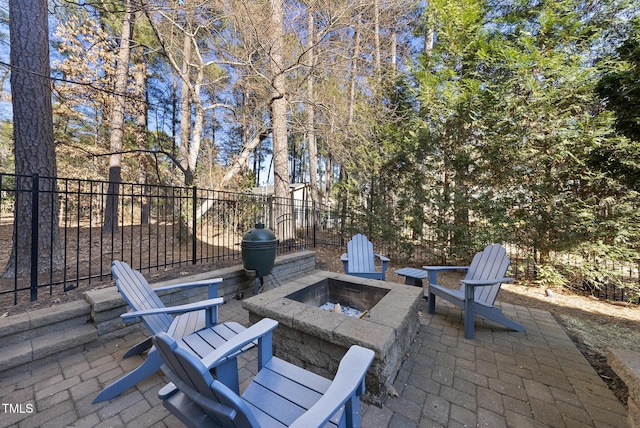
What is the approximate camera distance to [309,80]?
6.71m

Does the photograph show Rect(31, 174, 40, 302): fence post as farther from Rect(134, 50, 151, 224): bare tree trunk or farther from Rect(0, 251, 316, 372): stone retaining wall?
Rect(134, 50, 151, 224): bare tree trunk

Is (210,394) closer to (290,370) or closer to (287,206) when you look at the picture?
(290,370)

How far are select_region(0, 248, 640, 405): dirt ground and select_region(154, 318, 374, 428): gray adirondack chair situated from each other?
2320 millimetres

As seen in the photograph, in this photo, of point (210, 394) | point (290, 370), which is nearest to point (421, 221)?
point (290, 370)

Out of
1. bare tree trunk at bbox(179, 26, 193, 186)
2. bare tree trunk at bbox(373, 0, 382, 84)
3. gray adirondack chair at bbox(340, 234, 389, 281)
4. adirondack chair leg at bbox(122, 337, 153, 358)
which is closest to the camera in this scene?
adirondack chair leg at bbox(122, 337, 153, 358)

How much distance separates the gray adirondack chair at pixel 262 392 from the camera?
2.88 feet

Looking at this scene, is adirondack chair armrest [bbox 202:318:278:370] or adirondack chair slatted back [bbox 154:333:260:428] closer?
adirondack chair slatted back [bbox 154:333:260:428]

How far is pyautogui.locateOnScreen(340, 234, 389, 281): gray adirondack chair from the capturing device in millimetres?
3871

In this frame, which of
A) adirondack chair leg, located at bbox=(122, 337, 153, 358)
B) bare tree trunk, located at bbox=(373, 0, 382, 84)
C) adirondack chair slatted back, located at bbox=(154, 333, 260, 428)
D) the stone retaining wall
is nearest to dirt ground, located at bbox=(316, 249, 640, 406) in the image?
adirondack chair slatted back, located at bbox=(154, 333, 260, 428)

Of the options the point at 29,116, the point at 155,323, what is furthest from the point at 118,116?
the point at 155,323

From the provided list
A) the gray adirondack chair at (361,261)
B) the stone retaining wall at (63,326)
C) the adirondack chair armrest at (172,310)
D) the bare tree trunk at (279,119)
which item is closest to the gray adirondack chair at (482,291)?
the gray adirondack chair at (361,261)

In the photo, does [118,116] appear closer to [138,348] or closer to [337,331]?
[138,348]

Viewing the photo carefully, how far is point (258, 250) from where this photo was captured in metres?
3.46

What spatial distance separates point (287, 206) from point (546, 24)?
6.20 m
